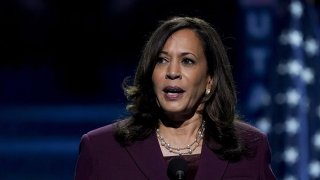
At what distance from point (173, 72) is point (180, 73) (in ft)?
0.10

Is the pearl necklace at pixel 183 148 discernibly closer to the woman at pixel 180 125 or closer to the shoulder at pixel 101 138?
the woman at pixel 180 125

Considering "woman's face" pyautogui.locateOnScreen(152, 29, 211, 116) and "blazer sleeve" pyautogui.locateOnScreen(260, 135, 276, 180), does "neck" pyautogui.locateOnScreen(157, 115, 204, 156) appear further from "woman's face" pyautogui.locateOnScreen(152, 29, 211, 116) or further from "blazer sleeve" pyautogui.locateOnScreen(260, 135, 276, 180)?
"blazer sleeve" pyautogui.locateOnScreen(260, 135, 276, 180)

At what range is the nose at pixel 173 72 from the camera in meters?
1.85

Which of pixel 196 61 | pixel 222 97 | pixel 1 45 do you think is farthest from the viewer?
pixel 1 45

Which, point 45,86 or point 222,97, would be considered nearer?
point 222,97

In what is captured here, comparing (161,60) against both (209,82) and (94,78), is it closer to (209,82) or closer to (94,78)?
(209,82)

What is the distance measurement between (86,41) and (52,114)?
0.44 metres

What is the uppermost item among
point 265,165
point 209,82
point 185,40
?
point 185,40

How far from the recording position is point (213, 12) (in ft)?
12.0

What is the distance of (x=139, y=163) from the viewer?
188cm

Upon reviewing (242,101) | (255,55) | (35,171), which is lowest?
(35,171)

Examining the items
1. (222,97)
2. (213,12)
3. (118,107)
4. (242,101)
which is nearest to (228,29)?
(213,12)

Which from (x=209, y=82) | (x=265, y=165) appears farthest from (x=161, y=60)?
(x=265, y=165)

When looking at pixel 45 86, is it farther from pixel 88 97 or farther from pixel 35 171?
pixel 35 171
